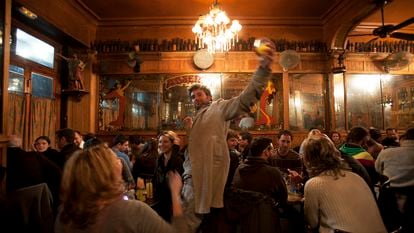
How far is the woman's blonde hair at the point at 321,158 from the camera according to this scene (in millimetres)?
2266

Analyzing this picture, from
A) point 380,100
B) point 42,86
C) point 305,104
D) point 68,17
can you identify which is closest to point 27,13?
point 68,17

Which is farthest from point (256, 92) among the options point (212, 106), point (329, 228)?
point (329, 228)

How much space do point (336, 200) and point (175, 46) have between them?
569 centimetres

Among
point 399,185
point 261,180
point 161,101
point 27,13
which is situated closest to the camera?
point 261,180

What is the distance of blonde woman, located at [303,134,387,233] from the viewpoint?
2037mm

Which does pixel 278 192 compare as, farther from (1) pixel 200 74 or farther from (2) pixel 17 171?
(1) pixel 200 74

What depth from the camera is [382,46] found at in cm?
741

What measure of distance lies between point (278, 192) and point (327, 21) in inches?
220

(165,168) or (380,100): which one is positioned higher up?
(380,100)

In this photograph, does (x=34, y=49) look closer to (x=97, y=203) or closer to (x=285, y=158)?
(x=285, y=158)

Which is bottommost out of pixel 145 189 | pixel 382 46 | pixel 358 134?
pixel 145 189

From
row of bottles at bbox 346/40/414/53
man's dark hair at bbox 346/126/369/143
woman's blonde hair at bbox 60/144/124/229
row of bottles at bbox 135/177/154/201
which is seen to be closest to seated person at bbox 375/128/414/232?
man's dark hair at bbox 346/126/369/143

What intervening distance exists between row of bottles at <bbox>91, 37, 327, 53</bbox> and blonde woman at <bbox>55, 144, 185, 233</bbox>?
20.1 ft

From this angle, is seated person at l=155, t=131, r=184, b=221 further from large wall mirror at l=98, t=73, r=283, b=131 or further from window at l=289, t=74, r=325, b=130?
window at l=289, t=74, r=325, b=130
